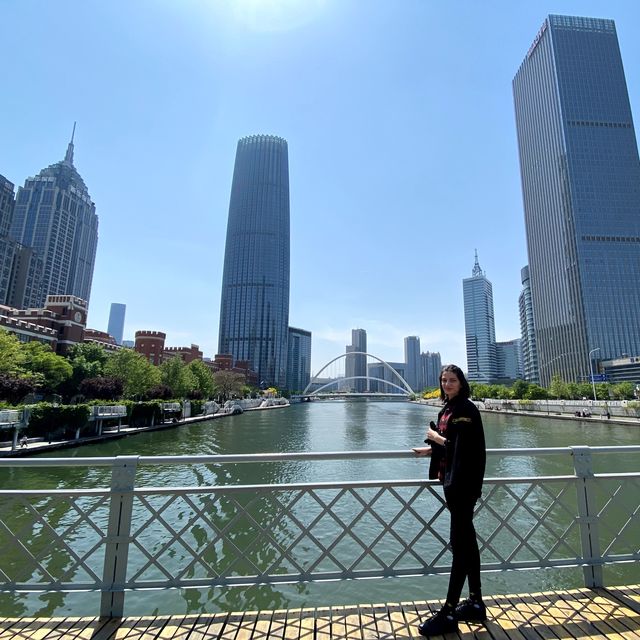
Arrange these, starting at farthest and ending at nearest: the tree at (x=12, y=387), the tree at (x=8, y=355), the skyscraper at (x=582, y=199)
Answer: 1. the skyscraper at (x=582, y=199)
2. the tree at (x=8, y=355)
3. the tree at (x=12, y=387)

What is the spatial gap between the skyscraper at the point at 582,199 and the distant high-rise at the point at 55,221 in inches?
6339

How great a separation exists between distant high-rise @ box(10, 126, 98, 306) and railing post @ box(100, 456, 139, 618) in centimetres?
15405

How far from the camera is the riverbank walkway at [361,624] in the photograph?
275 cm

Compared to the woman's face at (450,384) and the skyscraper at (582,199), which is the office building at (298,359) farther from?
the woman's face at (450,384)

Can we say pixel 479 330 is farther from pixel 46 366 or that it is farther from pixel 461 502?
pixel 461 502

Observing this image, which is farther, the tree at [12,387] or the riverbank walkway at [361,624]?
the tree at [12,387]

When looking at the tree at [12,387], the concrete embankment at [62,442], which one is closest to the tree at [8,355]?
the tree at [12,387]

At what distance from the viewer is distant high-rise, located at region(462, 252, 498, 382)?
178375 mm

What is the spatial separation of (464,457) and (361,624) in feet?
4.92

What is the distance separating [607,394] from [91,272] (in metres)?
198

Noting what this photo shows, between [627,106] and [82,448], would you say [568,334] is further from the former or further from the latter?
[82,448]

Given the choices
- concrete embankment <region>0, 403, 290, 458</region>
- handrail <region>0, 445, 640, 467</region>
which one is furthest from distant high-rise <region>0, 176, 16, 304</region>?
handrail <region>0, 445, 640, 467</region>

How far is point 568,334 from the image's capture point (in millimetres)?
99750

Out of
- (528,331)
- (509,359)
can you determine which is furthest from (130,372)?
(509,359)
